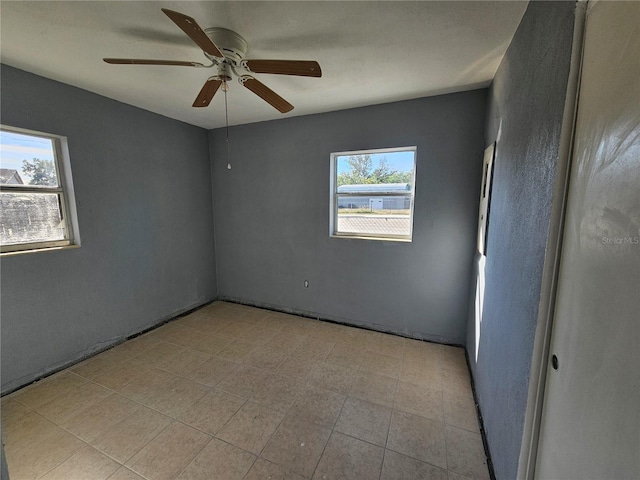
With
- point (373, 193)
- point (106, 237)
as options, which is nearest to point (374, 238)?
point (373, 193)

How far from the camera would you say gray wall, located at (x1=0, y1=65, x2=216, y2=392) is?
2.07m

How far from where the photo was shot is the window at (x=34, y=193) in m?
2.02

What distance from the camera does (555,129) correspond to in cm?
95

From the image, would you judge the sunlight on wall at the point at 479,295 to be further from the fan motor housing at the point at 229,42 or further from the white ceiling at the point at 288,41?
the fan motor housing at the point at 229,42

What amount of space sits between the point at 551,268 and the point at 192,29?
5.90ft

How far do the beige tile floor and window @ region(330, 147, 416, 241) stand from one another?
1.28 m

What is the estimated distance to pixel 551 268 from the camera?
0.95m

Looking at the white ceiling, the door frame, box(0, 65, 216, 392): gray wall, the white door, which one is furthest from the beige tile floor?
the white ceiling

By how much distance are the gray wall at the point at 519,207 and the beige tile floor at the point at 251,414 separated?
44cm

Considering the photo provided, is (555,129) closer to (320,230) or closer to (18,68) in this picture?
(320,230)

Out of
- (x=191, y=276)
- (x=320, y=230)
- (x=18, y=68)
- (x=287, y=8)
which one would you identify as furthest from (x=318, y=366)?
(x=18, y=68)

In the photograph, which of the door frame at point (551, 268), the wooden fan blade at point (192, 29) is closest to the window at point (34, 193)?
the wooden fan blade at point (192, 29)

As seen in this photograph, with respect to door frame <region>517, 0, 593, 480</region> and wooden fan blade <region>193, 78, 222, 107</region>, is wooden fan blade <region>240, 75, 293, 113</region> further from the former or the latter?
door frame <region>517, 0, 593, 480</region>

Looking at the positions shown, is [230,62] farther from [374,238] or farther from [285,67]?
[374,238]
